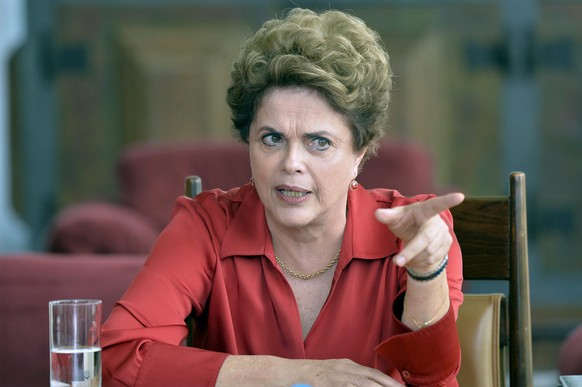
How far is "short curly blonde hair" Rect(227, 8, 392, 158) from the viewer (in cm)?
175

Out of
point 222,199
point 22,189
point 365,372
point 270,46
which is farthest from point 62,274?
point 22,189

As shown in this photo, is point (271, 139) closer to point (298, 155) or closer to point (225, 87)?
point (298, 155)

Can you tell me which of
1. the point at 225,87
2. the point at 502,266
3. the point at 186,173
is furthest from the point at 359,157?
the point at 225,87

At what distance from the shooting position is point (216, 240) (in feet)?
6.09

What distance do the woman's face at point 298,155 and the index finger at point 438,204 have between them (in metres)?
0.35

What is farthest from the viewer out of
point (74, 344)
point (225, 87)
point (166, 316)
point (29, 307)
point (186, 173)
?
point (225, 87)

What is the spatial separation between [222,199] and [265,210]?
92 millimetres

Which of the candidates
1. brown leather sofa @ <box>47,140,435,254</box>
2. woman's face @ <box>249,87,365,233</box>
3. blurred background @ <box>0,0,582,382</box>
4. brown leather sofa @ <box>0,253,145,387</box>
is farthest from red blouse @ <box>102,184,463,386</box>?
blurred background @ <box>0,0,582,382</box>

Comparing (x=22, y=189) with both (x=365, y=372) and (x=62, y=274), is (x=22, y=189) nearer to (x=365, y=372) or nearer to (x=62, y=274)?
(x=62, y=274)

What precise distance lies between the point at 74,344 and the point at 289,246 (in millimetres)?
633

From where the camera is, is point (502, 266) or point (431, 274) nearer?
point (431, 274)

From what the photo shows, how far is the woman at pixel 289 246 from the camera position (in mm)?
1681

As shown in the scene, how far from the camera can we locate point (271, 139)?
1.78 meters

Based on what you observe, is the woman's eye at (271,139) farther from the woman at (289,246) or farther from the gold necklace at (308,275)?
the gold necklace at (308,275)
